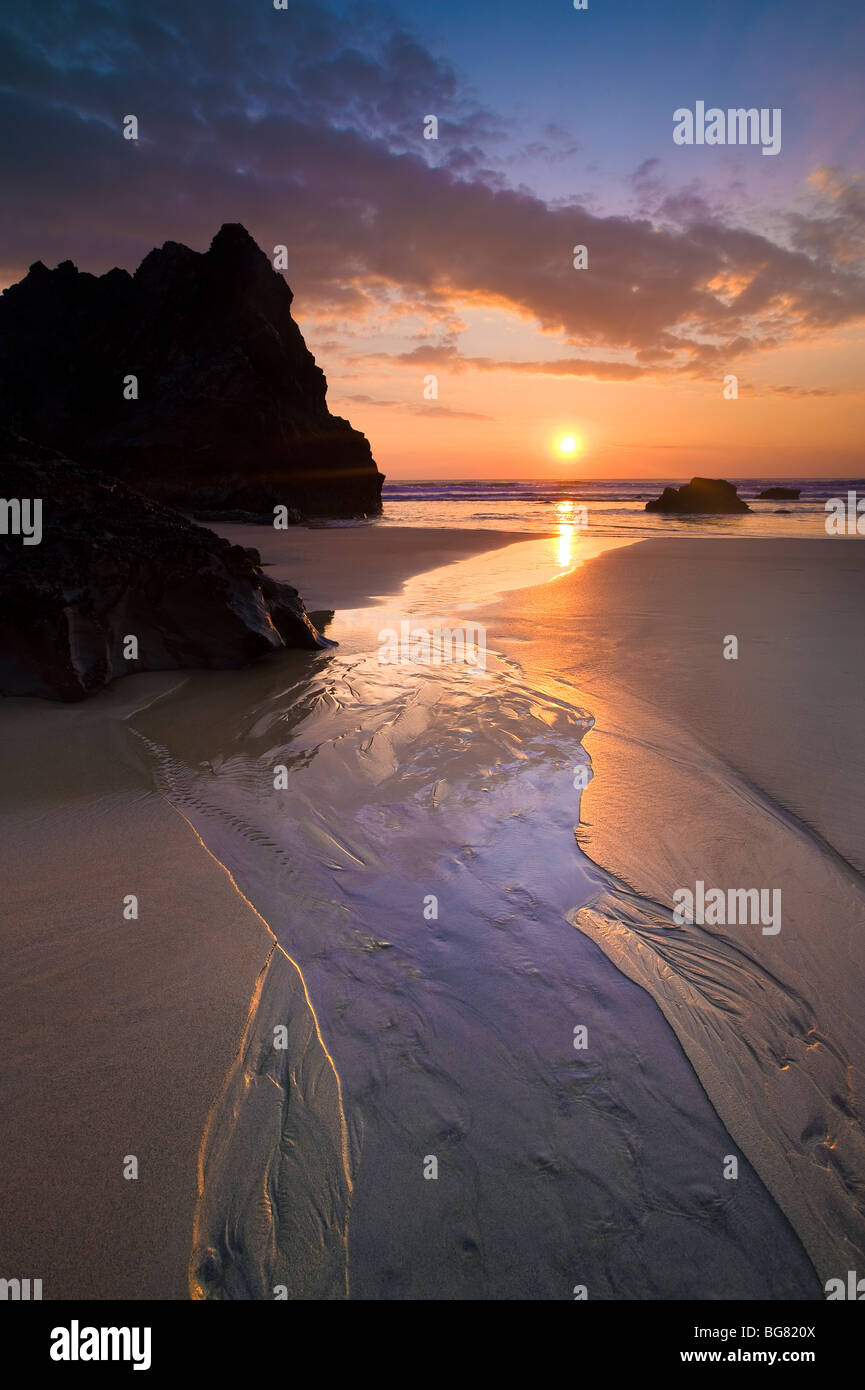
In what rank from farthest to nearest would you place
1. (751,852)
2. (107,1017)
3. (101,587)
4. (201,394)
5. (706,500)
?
1. (201,394)
2. (706,500)
3. (101,587)
4. (751,852)
5. (107,1017)

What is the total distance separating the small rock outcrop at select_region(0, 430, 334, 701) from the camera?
16.0 ft

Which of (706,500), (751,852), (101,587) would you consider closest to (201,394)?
(706,500)

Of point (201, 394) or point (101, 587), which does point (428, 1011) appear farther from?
point (201, 394)

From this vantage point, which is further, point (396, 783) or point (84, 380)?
point (84, 380)

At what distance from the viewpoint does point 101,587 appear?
5359 millimetres

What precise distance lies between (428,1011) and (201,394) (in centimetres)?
3712

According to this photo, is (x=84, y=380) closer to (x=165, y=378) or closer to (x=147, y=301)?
(x=147, y=301)

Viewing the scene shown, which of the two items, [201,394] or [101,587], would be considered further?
[201,394]

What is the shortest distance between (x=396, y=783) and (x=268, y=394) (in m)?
35.3

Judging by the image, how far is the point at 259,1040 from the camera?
1934 millimetres

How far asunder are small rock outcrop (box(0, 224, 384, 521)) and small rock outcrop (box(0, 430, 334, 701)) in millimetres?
25935

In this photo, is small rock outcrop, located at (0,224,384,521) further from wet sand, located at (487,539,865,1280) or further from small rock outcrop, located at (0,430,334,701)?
wet sand, located at (487,539,865,1280)

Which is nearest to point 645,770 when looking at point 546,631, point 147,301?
point 546,631

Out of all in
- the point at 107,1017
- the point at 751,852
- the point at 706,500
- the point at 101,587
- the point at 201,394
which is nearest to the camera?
the point at 107,1017
